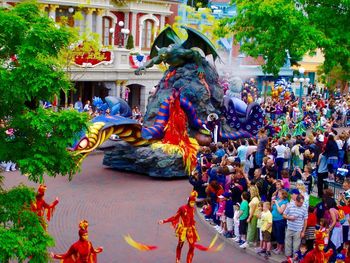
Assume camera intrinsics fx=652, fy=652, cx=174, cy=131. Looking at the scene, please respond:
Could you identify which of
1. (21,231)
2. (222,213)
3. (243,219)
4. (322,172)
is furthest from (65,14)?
(21,231)

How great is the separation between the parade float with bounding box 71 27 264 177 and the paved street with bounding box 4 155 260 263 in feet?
2.47

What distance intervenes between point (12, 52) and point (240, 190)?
275 inches

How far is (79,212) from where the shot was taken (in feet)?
55.2

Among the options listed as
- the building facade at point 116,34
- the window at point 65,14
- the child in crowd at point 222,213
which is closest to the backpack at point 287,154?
the child in crowd at point 222,213

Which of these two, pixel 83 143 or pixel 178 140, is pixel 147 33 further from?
pixel 83 143

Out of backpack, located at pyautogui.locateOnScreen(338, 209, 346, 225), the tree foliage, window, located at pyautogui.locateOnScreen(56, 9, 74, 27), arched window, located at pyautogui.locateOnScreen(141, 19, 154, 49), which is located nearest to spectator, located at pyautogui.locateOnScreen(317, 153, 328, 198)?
backpack, located at pyautogui.locateOnScreen(338, 209, 346, 225)

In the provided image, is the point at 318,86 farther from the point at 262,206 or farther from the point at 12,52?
the point at 12,52

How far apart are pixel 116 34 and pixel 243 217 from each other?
30.9 meters

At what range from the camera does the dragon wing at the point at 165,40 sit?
24172mm

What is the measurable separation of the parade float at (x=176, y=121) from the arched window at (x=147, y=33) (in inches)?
770

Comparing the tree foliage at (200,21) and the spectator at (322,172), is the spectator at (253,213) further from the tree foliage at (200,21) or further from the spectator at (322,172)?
the tree foliage at (200,21)

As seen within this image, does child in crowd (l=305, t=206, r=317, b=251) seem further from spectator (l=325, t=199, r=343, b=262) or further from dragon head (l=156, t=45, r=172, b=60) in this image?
dragon head (l=156, t=45, r=172, b=60)

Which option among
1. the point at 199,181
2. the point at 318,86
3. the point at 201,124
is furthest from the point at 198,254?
the point at 318,86

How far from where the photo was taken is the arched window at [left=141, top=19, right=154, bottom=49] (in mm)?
44275
